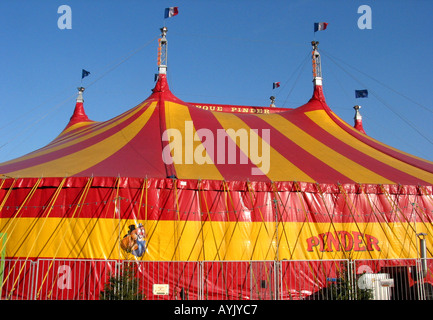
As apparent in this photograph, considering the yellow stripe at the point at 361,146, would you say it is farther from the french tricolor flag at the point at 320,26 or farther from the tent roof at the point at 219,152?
the french tricolor flag at the point at 320,26

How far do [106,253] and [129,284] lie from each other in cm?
90

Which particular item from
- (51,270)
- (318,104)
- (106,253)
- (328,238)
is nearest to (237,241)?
(328,238)

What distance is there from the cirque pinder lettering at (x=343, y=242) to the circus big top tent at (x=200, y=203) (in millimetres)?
16

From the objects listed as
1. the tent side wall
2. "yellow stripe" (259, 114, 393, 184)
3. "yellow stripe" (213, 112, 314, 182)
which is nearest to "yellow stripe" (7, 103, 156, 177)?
the tent side wall

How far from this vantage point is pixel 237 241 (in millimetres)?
6195

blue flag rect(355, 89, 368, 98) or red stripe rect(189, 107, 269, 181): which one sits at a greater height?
blue flag rect(355, 89, 368, 98)

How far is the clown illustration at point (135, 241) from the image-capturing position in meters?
5.88

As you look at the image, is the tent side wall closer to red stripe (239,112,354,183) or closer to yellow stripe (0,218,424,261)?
yellow stripe (0,218,424,261)

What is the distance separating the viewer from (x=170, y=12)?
10086mm

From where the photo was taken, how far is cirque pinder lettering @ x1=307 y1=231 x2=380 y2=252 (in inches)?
255

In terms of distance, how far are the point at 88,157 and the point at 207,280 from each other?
2.98m

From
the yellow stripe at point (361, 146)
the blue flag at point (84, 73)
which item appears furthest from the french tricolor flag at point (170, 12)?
the yellow stripe at point (361, 146)

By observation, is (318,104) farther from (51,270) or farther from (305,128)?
(51,270)

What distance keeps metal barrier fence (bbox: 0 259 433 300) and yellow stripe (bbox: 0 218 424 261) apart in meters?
0.16
